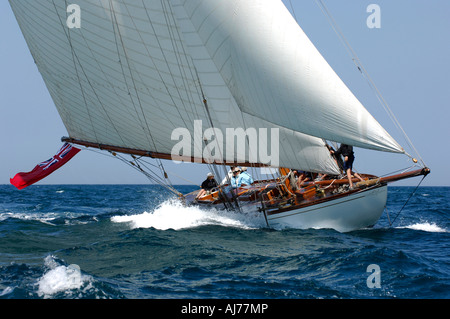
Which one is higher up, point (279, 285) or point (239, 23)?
point (239, 23)

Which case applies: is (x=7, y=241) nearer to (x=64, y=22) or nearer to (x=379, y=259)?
(x=64, y=22)

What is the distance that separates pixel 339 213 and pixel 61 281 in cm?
798

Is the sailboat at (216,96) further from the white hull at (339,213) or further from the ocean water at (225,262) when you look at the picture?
the ocean water at (225,262)

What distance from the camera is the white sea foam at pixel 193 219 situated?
47.7 feet

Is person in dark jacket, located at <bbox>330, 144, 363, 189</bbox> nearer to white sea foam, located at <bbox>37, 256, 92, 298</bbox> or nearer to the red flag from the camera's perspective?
white sea foam, located at <bbox>37, 256, 92, 298</bbox>

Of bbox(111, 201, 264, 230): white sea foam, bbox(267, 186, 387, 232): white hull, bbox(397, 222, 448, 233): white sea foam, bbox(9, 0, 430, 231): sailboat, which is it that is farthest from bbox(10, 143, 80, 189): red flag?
bbox(397, 222, 448, 233): white sea foam

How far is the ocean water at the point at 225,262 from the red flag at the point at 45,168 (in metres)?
2.31

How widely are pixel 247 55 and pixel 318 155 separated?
3.71 m

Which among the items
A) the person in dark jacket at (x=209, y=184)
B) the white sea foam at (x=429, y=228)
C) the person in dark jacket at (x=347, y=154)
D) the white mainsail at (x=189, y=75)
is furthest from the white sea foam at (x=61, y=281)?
the white sea foam at (x=429, y=228)

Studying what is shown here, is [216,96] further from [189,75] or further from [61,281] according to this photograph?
[61,281]

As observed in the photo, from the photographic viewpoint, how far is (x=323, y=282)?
7.93m

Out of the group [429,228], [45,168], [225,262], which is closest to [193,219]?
[45,168]

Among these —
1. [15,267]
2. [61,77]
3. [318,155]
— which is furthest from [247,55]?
[61,77]

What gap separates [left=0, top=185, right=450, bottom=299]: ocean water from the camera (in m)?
7.37
